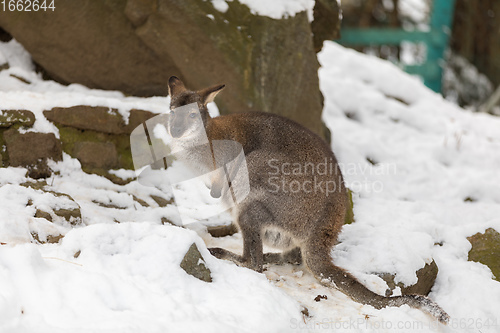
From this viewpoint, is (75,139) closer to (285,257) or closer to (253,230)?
(253,230)

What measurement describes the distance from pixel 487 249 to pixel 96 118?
13.3ft

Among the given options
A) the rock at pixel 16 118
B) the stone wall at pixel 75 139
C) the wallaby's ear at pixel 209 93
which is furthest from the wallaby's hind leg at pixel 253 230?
the rock at pixel 16 118

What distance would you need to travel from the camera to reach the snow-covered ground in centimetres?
318

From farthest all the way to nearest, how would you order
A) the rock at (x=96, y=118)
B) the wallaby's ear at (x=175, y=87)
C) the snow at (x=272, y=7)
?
1. the snow at (x=272, y=7)
2. the rock at (x=96, y=118)
3. the wallaby's ear at (x=175, y=87)

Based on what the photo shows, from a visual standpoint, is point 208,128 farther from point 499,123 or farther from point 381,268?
point 499,123

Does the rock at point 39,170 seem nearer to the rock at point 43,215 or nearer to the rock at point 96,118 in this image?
the rock at point 96,118

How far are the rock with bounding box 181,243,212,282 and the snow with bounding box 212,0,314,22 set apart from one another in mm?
3410

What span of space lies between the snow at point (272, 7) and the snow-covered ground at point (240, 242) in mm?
1294

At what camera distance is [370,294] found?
162 inches

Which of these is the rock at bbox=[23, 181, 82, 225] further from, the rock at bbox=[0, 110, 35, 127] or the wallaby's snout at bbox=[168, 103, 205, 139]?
the wallaby's snout at bbox=[168, 103, 205, 139]

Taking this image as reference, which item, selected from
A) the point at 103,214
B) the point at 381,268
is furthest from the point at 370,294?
the point at 103,214

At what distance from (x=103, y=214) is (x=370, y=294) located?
245 centimetres

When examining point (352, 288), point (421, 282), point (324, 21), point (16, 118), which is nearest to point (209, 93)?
point (16, 118)

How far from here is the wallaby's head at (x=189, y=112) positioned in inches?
193
